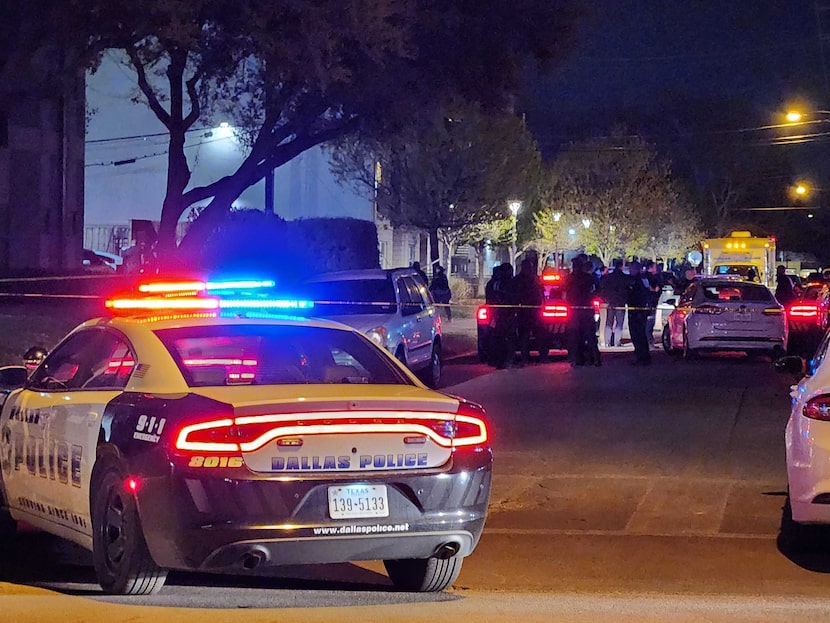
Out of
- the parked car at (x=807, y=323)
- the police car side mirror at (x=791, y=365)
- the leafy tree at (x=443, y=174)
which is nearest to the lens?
the police car side mirror at (x=791, y=365)

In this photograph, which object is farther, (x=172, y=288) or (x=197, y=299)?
(x=172, y=288)

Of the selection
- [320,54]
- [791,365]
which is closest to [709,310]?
[320,54]

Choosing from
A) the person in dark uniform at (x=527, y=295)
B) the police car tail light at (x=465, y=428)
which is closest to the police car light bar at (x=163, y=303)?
the police car tail light at (x=465, y=428)

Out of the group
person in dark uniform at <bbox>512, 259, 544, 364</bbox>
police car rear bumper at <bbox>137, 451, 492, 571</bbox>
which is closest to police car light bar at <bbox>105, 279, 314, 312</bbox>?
police car rear bumper at <bbox>137, 451, 492, 571</bbox>

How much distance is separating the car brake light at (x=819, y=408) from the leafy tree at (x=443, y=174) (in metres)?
31.3

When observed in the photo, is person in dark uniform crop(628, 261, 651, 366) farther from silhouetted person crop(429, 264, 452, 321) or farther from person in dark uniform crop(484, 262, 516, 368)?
silhouetted person crop(429, 264, 452, 321)

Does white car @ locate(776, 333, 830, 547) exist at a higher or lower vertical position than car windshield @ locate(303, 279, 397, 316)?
lower

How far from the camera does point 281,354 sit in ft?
24.1

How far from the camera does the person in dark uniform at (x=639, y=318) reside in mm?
19875

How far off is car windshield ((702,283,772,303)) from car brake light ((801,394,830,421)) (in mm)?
13949

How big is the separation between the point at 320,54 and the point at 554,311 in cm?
541

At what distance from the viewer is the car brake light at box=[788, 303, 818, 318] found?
23359mm

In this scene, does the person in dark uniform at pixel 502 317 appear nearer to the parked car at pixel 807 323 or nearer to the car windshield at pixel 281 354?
the parked car at pixel 807 323

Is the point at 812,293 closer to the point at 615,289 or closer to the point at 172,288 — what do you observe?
the point at 615,289
